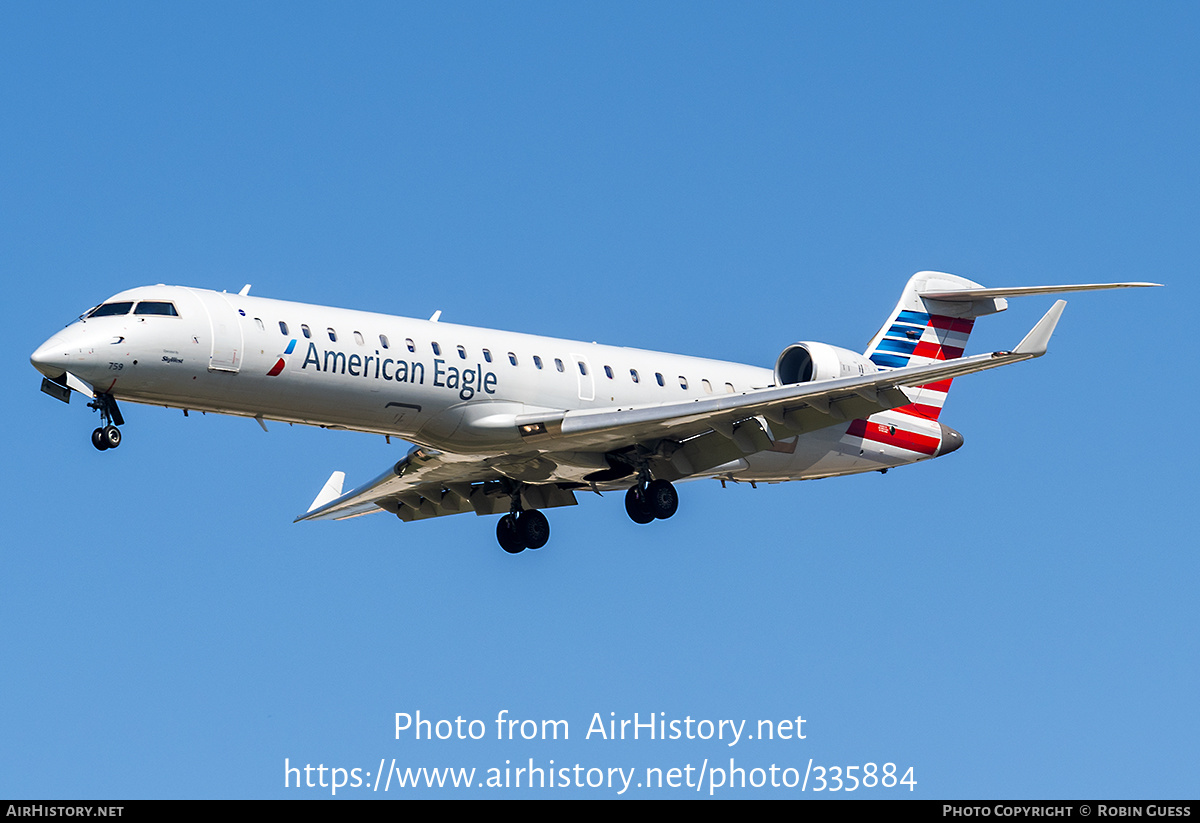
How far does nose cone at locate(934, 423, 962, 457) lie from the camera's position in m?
29.6

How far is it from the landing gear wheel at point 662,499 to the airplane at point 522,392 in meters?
0.02

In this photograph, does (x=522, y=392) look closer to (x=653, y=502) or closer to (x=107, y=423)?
(x=653, y=502)

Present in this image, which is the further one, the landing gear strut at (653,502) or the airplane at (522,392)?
the landing gear strut at (653,502)

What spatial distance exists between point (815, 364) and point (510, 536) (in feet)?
19.2

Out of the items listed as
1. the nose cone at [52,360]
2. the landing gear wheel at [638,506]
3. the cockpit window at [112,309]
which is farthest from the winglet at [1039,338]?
the nose cone at [52,360]

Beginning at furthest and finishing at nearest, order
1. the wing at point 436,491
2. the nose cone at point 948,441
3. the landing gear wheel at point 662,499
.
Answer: the nose cone at point 948,441 < the wing at point 436,491 < the landing gear wheel at point 662,499

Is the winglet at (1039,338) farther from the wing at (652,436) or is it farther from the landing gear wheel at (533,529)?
the landing gear wheel at (533,529)

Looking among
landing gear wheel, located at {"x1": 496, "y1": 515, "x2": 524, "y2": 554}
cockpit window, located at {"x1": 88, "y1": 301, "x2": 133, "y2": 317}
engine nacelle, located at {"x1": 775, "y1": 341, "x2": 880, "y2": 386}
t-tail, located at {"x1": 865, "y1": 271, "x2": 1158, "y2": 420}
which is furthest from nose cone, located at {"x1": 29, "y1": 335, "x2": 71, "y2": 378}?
A: t-tail, located at {"x1": 865, "y1": 271, "x2": 1158, "y2": 420}

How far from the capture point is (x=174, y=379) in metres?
22.5

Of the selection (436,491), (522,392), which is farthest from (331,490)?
(522,392)

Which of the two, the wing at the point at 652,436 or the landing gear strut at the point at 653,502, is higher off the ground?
the wing at the point at 652,436

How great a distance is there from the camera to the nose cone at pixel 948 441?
29562 millimetres

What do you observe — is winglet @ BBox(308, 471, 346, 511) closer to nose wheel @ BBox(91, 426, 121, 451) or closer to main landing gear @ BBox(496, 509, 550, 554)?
main landing gear @ BBox(496, 509, 550, 554)

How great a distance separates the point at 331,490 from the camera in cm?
3086
